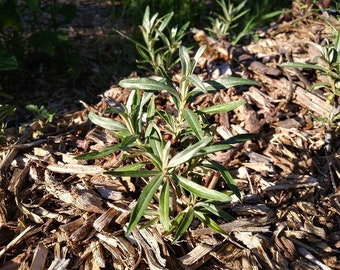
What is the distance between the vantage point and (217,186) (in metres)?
1.81

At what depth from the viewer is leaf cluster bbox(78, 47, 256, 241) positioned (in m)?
1.36

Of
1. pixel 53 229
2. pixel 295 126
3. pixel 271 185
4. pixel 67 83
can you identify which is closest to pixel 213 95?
pixel 295 126

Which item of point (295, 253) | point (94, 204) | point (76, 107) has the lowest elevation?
point (76, 107)

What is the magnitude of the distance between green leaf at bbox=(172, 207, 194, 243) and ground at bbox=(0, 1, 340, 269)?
4.7 inches

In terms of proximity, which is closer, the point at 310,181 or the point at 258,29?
the point at 310,181

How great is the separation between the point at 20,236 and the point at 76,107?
153cm

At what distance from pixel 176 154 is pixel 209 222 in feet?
1.01

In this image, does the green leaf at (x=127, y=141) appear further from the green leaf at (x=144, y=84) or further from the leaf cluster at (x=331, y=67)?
the leaf cluster at (x=331, y=67)

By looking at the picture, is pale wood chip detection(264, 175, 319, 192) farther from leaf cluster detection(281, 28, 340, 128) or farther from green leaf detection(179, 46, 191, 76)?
green leaf detection(179, 46, 191, 76)

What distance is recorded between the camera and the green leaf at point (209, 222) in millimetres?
1503

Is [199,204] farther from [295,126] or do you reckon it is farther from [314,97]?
[314,97]

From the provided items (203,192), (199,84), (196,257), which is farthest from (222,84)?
(196,257)

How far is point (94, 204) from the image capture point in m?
1.65

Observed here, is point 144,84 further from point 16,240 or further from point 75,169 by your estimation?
point 16,240
